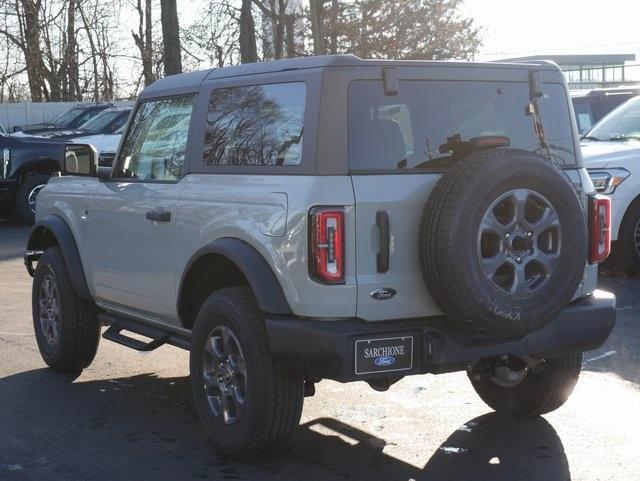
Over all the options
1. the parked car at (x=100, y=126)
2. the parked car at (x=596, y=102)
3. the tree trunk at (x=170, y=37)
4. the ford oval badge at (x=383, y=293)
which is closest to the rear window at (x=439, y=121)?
the ford oval badge at (x=383, y=293)

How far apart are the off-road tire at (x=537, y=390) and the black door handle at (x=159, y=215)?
1.78 metres

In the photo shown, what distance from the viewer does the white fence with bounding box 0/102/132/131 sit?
37.3 metres

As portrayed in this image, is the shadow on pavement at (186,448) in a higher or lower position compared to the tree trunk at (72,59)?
lower

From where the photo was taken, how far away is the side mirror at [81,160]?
688cm

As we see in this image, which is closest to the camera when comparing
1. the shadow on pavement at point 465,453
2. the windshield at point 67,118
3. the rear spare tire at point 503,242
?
the rear spare tire at point 503,242

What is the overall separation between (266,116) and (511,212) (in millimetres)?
1277

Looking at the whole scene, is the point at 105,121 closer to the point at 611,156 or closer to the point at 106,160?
the point at 106,160

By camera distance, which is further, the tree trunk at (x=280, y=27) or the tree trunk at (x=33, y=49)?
the tree trunk at (x=33, y=49)

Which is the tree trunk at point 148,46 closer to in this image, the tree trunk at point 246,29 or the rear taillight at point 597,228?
the tree trunk at point 246,29

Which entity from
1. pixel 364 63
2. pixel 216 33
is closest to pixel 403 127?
pixel 364 63

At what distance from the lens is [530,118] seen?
5.41 metres

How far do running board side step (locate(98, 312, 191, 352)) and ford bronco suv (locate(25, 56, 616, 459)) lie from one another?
14cm

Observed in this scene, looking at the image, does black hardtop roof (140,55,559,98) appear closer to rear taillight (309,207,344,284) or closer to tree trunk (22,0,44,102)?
rear taillight (309,207,344,284)

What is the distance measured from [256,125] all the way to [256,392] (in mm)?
1302
